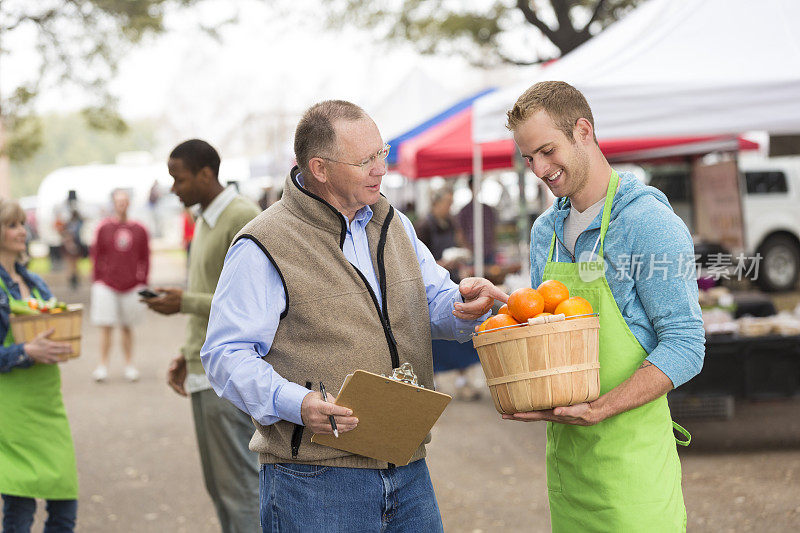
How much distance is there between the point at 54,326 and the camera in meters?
4.53

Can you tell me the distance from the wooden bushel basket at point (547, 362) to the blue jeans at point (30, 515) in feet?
9.88

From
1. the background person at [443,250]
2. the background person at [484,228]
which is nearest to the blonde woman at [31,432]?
the background person at [443,250]

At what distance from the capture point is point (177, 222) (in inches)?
1736

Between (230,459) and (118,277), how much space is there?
711 cm

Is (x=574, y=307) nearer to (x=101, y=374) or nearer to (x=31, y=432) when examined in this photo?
(x=31, y=432)

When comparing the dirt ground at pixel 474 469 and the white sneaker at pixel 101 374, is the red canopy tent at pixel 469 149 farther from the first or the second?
the white sneaker at pixel 101 374

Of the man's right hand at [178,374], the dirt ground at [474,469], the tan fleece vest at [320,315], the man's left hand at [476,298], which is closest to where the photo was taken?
the tan fleece vest at [320,315]

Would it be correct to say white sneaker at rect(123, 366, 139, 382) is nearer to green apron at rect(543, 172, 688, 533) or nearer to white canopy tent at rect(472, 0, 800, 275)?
white canopy tent at rect(472, 0, 800, 275)

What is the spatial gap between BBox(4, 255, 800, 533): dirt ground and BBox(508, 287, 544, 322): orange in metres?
3.29

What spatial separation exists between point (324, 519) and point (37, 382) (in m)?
2.52

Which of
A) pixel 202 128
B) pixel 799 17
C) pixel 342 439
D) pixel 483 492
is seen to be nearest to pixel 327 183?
pixel 342 439

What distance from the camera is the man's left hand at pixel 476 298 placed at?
280 cm

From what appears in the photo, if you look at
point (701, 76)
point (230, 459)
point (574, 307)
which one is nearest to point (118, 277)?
point (230, 459)

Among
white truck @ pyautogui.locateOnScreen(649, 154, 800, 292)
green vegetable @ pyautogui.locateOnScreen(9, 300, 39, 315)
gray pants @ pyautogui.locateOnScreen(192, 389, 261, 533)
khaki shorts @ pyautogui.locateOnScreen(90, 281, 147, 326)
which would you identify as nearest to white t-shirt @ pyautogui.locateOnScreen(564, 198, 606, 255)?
gray pants @ pyautogui.locateOnScreen(192, 389, 261, 533)
